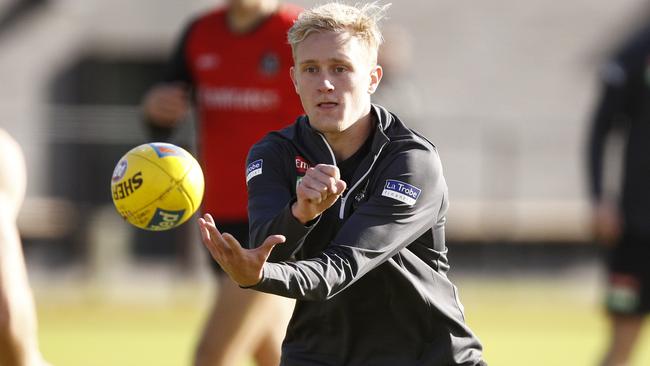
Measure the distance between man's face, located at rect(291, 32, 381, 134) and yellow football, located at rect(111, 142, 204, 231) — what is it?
694 millimetres

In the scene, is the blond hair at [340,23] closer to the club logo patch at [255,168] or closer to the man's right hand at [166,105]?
the club logo patch at [255,168]

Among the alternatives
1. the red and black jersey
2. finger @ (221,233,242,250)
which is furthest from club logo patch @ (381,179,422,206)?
the red and black jersey

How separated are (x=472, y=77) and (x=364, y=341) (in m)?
15.1

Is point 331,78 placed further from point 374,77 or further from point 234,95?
point 234,95

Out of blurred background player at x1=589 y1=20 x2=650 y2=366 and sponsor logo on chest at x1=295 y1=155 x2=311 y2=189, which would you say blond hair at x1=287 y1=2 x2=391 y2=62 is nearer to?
sponsor logo on chest at x1=295 y1=155 x2=311 y2=189

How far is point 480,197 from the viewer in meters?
18.3

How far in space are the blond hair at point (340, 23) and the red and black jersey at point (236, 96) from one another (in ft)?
6.68

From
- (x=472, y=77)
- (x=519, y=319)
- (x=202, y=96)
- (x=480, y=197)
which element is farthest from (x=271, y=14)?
(x=472, y=77)

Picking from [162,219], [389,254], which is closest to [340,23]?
[389,254]

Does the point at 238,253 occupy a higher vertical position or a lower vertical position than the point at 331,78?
lower

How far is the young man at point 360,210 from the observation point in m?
Answer: 4.55

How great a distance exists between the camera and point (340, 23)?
4.61 meters

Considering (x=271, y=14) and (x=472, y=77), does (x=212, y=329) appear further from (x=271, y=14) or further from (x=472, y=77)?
(x=472, y=77)

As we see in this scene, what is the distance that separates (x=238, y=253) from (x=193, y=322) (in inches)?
391
